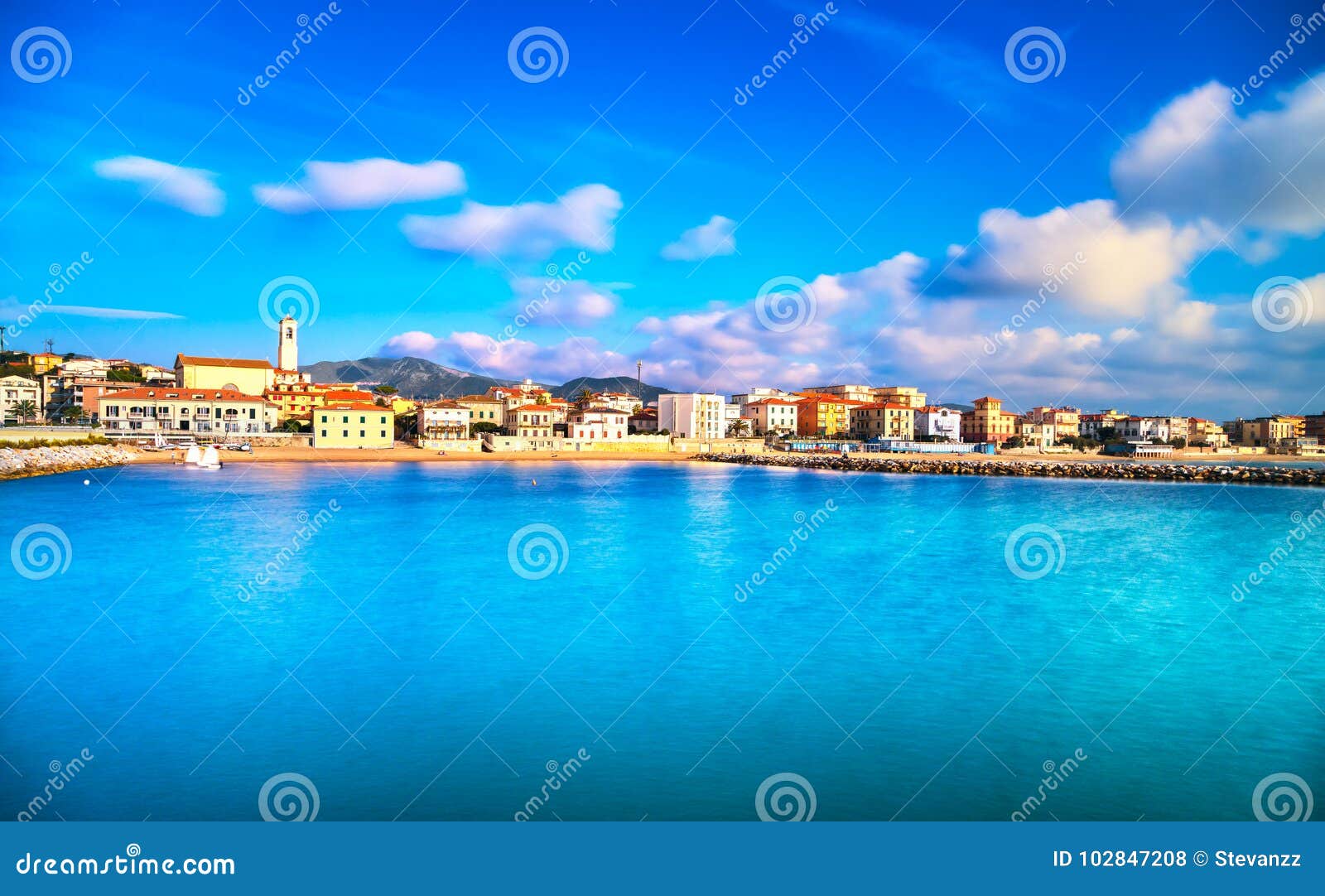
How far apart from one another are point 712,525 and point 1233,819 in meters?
15.6

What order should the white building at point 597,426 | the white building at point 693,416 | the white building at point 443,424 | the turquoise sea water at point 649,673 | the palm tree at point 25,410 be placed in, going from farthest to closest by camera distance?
the white building at point 693,416 < the white building at point 597,426 < the white building at point 443,424 < the palm tree at point 25,410 < the turquoise sea water at point 649,673

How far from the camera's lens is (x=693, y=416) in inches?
2362

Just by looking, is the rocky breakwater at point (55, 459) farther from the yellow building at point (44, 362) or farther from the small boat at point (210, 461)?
the yellow building at point (44, 362)

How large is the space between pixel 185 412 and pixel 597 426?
23738 mm

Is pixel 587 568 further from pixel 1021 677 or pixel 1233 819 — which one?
pixel 1233 819

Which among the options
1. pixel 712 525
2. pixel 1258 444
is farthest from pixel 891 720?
pixel 1258 444

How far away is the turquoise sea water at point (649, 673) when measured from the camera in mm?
5195

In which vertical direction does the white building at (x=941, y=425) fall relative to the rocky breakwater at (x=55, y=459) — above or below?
above

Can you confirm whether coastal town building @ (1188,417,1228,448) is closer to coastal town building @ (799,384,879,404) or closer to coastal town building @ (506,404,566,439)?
coastal town building @ (799,384,879,404)

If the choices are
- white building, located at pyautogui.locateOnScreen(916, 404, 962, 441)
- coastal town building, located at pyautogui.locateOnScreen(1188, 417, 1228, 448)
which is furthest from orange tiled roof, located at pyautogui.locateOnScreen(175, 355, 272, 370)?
coastal town building, located at pyautogui.locateOnScreen(1188, 417, 1228, 448)

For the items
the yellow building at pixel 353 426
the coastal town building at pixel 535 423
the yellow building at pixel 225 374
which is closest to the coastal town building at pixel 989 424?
the coastal town building at pixel 535 423

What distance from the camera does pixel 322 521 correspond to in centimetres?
1936

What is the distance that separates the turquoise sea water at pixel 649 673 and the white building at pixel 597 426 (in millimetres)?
35850

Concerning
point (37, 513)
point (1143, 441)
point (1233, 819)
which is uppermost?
point (1143, 441)
